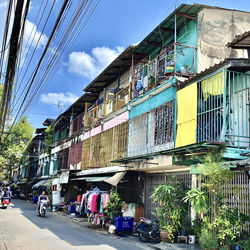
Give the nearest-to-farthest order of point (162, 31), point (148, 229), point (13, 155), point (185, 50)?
point (148, 229) → point (185, 50) → point (162, 31) → point (13, 155)

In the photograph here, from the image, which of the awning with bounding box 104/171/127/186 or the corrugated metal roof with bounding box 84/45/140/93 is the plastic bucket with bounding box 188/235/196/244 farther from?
the corrugated metal roof with bounding box 84/45/140/93

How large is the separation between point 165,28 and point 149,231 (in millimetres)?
8596

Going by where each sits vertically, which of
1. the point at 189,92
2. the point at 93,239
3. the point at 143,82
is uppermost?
the point at 143,82

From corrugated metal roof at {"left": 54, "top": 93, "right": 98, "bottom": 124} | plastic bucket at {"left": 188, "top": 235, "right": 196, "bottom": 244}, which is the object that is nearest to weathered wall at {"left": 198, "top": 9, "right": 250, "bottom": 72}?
plastic bucket at {"left": 188, "top": 235, "right": 196, "bottom": 244}

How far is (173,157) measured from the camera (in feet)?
35.3

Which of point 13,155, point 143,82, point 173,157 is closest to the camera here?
point 173,157

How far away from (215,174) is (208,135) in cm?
207

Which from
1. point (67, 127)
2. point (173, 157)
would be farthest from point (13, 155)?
point (173, 157)

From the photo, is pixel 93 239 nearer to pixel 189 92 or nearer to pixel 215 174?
pixel 215 174

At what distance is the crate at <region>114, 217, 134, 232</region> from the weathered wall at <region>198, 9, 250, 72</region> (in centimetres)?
687

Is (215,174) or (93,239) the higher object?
(215,174)

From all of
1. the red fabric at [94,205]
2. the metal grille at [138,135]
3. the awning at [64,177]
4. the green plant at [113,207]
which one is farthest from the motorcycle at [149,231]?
the awning at [64,177]

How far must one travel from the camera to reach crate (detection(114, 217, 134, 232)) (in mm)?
13484

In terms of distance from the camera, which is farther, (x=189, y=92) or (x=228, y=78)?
(x=189, y=92)
